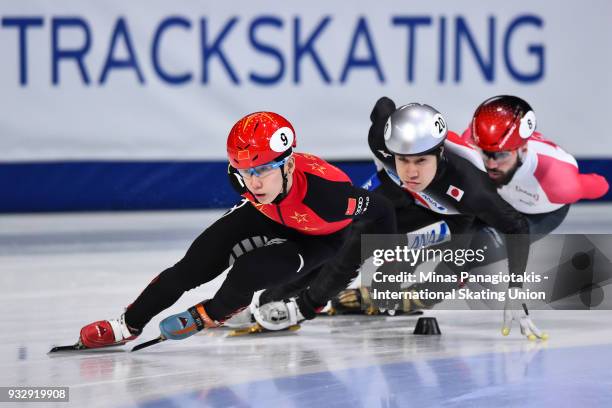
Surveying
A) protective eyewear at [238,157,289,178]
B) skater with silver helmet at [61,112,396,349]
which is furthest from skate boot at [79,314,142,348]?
protective eyewear at [238,157,289,178]

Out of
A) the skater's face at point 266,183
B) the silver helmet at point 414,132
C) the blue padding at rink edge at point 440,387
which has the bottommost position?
the blue padding at rink edge at point 440,387

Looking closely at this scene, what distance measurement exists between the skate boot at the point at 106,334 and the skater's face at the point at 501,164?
1850 millimetres

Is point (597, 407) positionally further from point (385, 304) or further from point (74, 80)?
point (74, 80)

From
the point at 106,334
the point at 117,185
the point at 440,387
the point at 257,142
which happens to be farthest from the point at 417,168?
the point at 117,185

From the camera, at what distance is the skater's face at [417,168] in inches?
186

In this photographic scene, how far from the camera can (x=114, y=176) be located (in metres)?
9.67

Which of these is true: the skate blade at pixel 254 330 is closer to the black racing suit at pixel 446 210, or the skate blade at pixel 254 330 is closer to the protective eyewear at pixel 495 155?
the black racing suit at pixel 446 210

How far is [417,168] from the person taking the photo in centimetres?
476

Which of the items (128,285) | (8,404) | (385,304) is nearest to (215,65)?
(128,285)

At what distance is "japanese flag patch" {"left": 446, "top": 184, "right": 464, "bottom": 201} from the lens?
15.9 ft

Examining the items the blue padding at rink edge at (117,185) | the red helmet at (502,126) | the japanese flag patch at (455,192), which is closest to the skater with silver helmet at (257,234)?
the japanese flag patch at (455,192)

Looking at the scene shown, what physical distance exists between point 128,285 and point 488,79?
4.79 metres

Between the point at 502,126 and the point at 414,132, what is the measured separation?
670 millimetres

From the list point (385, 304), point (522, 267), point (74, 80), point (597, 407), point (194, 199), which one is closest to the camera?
point (597, 407)
